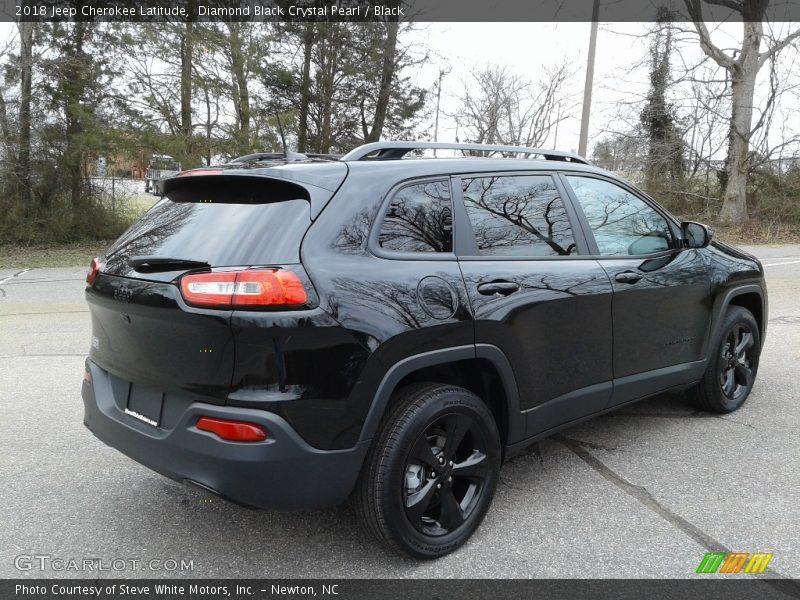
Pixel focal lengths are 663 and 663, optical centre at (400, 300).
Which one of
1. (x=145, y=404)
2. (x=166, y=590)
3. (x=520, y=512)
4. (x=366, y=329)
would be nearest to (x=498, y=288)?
(x=366, y=329)

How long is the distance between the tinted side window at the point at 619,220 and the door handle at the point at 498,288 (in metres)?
0.82

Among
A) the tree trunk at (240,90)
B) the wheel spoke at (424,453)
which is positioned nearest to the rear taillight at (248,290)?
the wheel spoke at (424,453)

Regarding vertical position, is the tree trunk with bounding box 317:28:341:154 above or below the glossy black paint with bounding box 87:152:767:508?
above

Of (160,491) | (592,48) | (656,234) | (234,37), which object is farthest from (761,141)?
(160,491)

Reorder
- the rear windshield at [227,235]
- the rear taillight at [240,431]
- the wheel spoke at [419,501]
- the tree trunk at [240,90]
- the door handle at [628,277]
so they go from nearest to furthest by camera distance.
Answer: the rear taillight at [240,431]
the rear windshield at [227,235]
the wheel spoke at [419,501]
the door handle at [628,277]
the tree trunk at [240,90]

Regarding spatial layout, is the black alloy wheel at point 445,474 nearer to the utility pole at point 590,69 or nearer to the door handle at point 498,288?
the door handle at point 498,288

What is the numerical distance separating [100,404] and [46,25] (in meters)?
15.7

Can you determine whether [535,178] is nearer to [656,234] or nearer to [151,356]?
[656,234]

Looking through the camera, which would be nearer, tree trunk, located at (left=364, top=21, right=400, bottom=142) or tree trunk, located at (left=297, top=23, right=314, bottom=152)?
tree trunk, located at (left=297, top=23, right=314, bottom=152)

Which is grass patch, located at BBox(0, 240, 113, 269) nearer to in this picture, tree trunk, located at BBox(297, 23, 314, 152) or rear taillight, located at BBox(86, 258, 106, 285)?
tree trunk, located at BBox(297, 23, 314, 152)

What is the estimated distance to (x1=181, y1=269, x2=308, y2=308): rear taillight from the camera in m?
2.40

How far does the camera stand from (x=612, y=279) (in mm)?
3572

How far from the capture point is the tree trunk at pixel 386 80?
19.0 meters

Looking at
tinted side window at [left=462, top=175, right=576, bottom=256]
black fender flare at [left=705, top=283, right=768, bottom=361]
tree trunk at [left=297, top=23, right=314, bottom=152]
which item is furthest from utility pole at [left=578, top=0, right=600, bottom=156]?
tinted side window at [left=462, top=175, right=576, bottom=256]
